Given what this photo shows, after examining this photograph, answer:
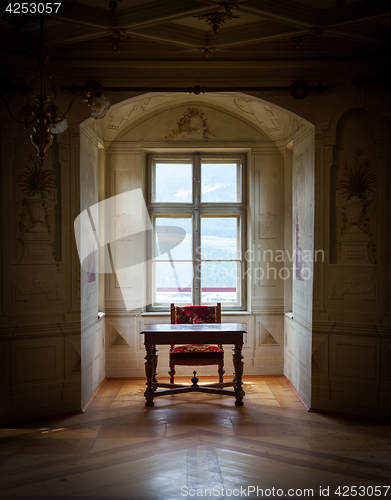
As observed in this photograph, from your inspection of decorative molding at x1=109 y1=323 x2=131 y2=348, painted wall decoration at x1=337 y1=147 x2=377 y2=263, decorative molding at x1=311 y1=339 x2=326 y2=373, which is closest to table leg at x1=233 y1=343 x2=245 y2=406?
decorative molding at x1=311 y1=339 x2=326 y2=373

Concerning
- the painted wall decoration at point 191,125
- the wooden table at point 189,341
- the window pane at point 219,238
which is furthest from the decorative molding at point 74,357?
the painted wall decoration at point 191,125

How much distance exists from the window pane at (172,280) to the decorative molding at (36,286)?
191cm

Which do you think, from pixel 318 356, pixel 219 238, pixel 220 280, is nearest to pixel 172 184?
pixel 219 238

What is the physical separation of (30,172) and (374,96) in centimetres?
348

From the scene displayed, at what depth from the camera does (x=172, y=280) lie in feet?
21.1

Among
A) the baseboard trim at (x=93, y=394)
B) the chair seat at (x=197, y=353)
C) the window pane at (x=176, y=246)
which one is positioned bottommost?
the baseboard trim at (x=93, y=394)

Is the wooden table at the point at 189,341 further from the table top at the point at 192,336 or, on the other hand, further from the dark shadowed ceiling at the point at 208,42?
the dark shadowed ceiling at the point at 208,42

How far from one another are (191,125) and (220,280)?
2153 millimetres

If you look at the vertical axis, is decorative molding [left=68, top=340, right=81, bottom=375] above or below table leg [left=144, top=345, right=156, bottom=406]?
above

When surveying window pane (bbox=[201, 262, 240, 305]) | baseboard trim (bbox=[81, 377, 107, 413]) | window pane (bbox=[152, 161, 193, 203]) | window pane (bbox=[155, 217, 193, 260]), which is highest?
window pane (bbox=[152, 161, 193, 203])

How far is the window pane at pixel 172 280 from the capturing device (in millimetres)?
6430

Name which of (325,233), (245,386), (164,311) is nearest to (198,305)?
(164,311)

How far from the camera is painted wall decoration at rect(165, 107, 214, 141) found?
20.5ft

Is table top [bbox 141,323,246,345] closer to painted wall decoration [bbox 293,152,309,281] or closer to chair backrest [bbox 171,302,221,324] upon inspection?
chair backrest [bbox 171,302,221,324]
